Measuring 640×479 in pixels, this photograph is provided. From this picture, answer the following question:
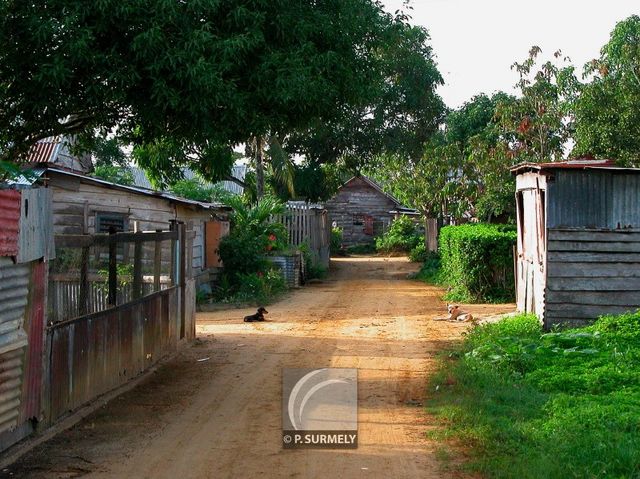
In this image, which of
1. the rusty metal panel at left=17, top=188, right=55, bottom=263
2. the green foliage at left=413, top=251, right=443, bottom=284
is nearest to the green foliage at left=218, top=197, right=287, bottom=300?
the green foliage at left=413, top=251, right=443, bottom=284

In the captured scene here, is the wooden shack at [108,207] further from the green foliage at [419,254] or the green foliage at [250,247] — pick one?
the green foliage at [419,254]

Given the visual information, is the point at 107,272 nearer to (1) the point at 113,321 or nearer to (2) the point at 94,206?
(1) the point at 113,321

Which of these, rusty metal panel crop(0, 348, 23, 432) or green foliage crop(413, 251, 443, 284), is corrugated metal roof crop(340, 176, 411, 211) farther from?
rusty metal panel crop(0, 348, 23, 432)

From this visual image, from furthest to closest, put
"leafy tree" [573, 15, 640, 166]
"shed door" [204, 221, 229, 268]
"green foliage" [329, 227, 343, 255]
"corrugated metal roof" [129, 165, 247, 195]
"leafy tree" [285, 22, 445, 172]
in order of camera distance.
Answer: "corrugated metal roof" [129, 165, 247, 195] < "green foliage" [329, 227, 343, 255] < "leafy tree" [285, 22, 445, 172] < "shed door" [204, 221, 229, 268] < "leafy tree" [573, 15, 640, 166]

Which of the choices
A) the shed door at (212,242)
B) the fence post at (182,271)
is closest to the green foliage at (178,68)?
the fence post at (182,271)

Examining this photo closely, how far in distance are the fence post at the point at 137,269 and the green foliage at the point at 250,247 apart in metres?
11.1

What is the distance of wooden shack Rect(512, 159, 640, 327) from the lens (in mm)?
15156

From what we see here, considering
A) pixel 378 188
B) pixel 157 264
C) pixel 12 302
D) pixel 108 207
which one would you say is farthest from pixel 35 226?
pixel 378 188

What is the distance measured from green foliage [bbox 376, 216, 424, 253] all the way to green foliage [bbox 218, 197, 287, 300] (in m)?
23.8

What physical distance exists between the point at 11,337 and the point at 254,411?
2976mm

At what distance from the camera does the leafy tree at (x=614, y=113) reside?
25266 millimetres

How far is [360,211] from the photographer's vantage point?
2254 inches

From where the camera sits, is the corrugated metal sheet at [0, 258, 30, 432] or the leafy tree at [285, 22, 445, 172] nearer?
the corrugated metal sheet at [0, 258, 30, 432]

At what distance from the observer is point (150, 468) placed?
24.2 feet
